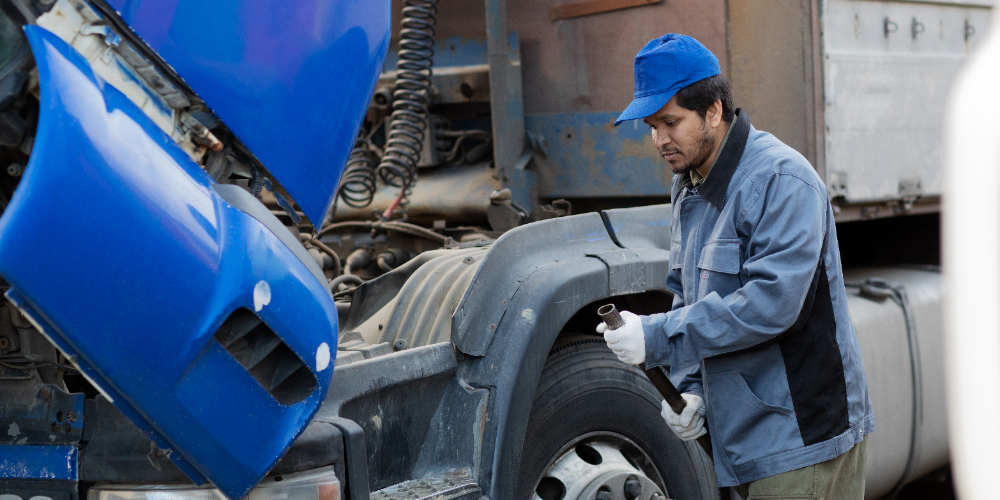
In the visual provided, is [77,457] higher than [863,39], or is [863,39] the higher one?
[863,39]

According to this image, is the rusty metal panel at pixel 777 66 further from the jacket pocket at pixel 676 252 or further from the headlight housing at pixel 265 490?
the headlight housing at pixel 265 490

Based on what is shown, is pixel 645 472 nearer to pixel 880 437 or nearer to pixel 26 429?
pixel 880 437

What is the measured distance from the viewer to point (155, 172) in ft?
5.70

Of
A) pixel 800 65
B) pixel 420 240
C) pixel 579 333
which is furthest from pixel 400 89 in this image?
pixel 800 65

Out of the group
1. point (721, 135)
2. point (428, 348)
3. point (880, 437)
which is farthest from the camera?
point (880, 437)

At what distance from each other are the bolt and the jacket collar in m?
1.07

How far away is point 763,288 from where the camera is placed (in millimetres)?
2057

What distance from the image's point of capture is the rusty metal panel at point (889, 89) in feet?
12.2

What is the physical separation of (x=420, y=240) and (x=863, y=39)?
1.98 meters

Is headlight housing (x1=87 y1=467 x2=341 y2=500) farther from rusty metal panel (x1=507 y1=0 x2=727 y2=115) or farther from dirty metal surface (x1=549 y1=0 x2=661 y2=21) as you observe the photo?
dirty metal surface (x1=549 y1=0 x2=661 y2=21)

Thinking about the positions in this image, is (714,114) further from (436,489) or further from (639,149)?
(639,149)

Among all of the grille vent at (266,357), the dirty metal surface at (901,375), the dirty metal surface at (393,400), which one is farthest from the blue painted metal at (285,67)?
the dirty metal surface at (901,375)

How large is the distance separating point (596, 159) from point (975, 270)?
2356mm

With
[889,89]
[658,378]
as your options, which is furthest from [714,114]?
[889,89]
